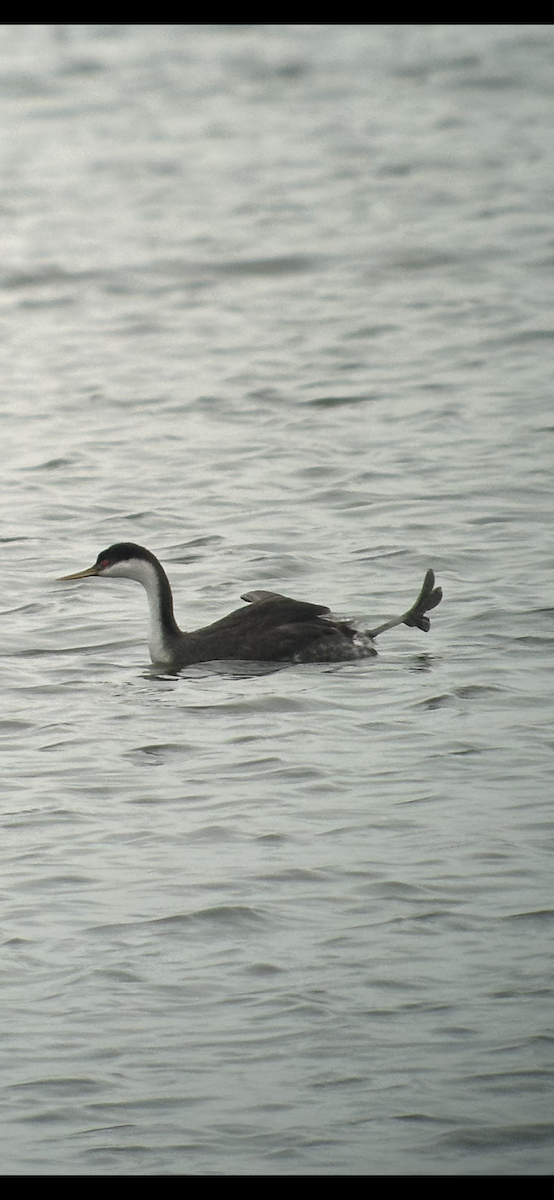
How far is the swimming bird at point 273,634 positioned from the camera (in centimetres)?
992

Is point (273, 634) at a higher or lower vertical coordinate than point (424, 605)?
lower

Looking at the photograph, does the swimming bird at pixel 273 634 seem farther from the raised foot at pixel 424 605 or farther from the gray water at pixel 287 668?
the gray water at pixel 287 668

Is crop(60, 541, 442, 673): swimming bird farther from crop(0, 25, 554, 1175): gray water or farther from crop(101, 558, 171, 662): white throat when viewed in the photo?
crop(0, 25, 554, 1175): gray water

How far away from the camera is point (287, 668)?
1012 cm

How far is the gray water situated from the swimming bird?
0.12 m

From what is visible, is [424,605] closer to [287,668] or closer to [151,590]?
[287,668]

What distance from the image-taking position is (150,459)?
13898 mm

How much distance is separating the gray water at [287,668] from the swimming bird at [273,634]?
0.12 metres

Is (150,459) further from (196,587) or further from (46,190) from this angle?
(46,190)

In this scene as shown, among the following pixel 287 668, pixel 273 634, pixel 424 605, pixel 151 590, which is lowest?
pixel 287 668

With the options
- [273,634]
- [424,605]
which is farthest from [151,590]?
[424,605]

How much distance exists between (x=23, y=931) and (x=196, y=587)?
16.0ft

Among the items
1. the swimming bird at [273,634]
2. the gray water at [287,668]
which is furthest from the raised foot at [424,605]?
the gray water at [287,668]

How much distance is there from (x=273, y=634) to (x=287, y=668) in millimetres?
216
